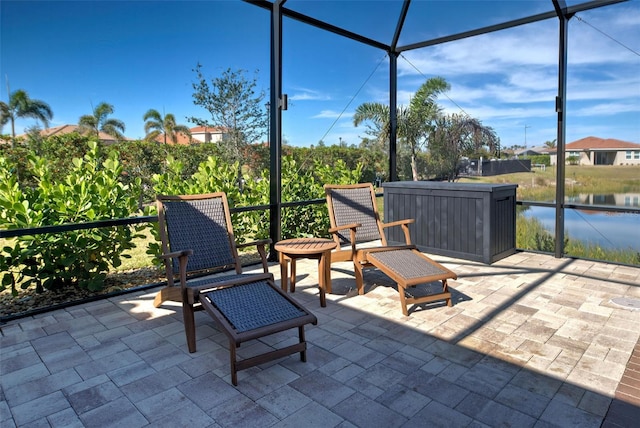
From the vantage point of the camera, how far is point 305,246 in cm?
379

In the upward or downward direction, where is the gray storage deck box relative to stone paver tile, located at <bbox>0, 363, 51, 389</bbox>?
upward

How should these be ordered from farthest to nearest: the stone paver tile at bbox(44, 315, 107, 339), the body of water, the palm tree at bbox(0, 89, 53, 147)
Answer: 1. the body of water
2. the palm tree at bbox(0, 89, 53, 147)
3. the stone paver tile at bbox(44, 315, 107, 339)

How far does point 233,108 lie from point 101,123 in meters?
1.85

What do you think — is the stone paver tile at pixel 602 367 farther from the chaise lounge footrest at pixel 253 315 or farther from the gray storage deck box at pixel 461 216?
the gray storage deck box at pixel 461 216

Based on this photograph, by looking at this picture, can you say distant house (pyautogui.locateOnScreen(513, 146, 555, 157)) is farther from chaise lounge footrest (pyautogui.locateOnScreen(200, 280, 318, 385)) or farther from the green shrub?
the green shrub

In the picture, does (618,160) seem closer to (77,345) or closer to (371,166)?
(371,166)

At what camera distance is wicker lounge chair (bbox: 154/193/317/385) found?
249cm

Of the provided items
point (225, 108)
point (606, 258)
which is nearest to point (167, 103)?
point (225, 108)

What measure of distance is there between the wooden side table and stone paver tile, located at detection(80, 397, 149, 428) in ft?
5.74

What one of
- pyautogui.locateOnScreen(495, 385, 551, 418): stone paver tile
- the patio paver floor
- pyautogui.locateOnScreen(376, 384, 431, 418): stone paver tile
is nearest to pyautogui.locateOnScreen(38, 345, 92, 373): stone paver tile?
the patio paver floor

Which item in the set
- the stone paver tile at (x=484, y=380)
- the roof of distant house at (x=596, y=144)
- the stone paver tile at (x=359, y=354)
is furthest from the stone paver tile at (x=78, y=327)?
the roof of distant house at (x=596, y=144)

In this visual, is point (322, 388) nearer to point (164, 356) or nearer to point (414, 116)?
point (164, 356)

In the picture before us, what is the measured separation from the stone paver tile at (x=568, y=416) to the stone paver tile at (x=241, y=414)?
4.32 feet

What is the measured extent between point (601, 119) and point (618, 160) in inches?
25.3
